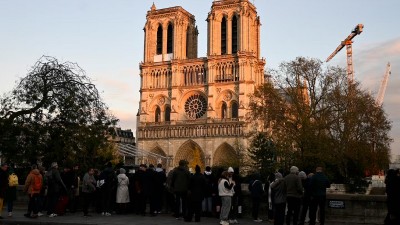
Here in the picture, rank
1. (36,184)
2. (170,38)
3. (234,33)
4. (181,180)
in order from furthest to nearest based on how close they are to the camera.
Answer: (170,38) → (234,33) → (36,184) → (181,180)

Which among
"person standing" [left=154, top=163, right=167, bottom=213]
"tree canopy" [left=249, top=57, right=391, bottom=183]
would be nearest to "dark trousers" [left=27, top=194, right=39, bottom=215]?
"person standing" [left=154, top=163, right=167, bottom=213]

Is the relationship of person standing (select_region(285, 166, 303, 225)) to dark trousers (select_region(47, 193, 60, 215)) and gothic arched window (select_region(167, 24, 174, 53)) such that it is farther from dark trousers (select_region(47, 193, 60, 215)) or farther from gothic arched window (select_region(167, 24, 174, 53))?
gothic arched window (select_region(167, 24, 174, 53))

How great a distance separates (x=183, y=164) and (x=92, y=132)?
8556 mm

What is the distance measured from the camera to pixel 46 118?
65.2 feet

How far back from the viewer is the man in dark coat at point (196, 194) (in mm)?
12648

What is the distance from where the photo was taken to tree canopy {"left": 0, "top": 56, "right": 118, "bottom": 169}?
1945 centimetres

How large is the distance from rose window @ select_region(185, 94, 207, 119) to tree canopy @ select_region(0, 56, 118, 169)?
129 ft

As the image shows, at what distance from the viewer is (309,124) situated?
33.7 meters

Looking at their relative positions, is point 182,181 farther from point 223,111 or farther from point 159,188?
point 223,111

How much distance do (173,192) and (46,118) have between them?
874 centimetres

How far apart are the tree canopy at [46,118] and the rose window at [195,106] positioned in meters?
39.4

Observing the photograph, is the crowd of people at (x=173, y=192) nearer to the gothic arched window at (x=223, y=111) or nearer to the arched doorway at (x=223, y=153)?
the arched doorway at (x=223, y=153)

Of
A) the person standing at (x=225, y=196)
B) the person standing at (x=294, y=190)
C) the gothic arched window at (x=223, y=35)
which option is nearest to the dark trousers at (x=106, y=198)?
the person standing at (x=225, y=196)

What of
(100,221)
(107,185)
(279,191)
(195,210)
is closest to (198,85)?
(107,185)
